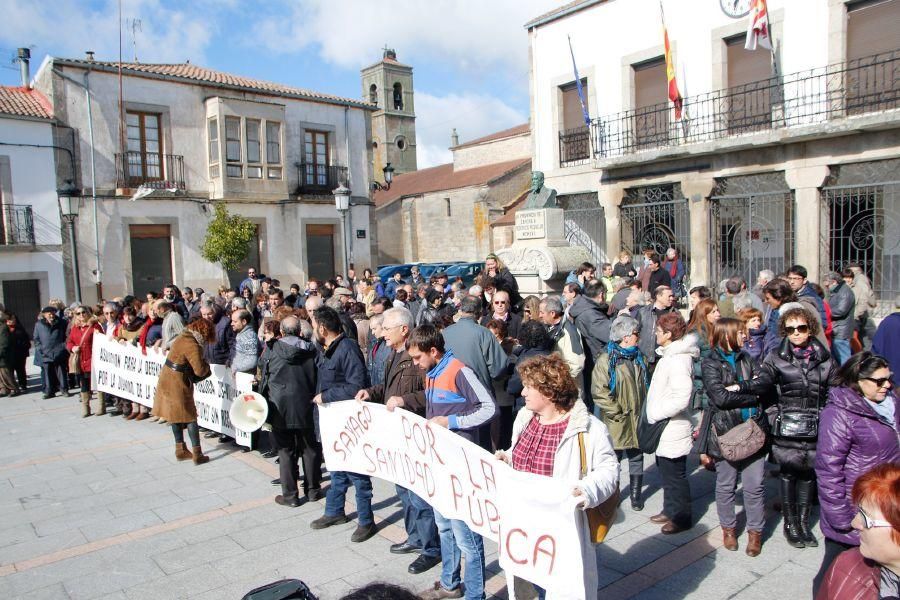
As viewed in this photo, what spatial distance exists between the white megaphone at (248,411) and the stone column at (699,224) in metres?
13.4

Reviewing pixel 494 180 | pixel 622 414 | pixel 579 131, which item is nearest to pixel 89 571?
pixel 622 414

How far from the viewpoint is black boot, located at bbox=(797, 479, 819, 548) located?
4643 mm

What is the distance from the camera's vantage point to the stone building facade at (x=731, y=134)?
14.2 m

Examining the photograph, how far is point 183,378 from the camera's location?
740cm

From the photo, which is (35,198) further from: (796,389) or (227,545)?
(796,389)

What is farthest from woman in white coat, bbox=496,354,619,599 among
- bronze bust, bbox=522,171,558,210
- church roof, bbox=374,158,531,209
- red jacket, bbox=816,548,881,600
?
church roof, bbox=374,158,531,209

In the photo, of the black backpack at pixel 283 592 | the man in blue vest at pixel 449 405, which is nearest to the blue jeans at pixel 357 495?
the man in blue vest at pixel 449 405

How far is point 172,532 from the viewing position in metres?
5.71

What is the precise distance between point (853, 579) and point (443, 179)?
3994cm

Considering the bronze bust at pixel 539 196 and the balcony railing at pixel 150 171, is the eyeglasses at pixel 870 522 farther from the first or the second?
the balcony railing at pixel 150 171

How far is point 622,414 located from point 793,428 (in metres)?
1.42

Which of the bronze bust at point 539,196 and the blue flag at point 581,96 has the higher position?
the blue flag at point 581,96

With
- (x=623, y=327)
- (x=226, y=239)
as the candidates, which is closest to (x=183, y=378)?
(x=623, y=327)

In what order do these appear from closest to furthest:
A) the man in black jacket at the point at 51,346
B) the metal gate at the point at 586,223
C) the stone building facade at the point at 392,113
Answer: the man in black jacket at the point at 51,346
the metal gate at the point at 586,223
the stone building facade at the point at 392,113
